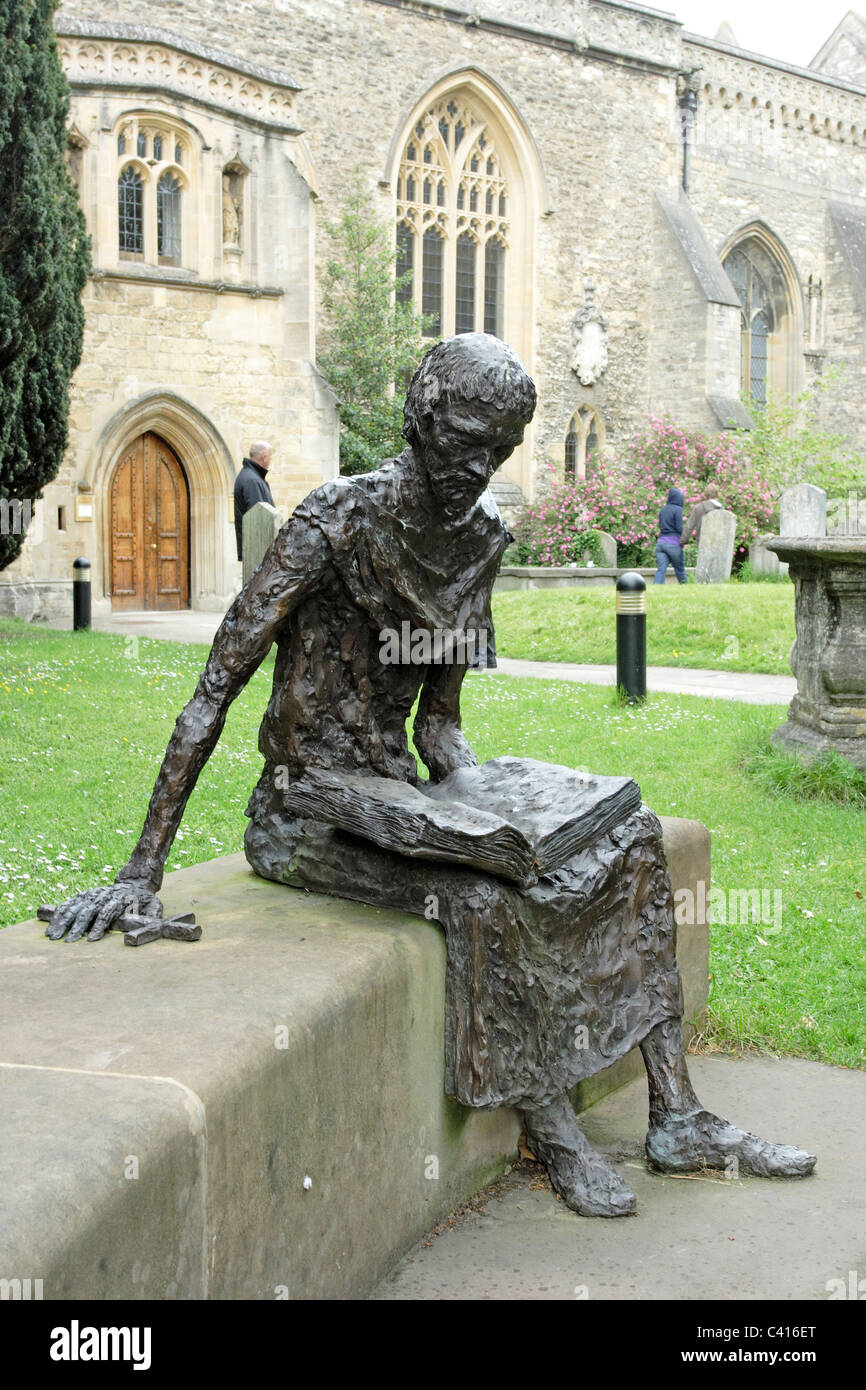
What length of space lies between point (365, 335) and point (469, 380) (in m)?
20.8

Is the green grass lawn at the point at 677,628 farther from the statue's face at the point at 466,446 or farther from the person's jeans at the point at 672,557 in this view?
the statue's face at the point at 466,446

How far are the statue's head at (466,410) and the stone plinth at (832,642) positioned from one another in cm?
508

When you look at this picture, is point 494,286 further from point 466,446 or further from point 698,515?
point 466,446

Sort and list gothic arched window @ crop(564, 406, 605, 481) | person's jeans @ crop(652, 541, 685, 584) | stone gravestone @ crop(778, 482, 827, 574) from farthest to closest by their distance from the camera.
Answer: gothic arched window @ crop(564, 406, 605, 481) < person's jeans @ crop(652, 541, 685, 584) < stone gravestone @ crop(778, 482, 827, 574)

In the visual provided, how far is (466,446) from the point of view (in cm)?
309

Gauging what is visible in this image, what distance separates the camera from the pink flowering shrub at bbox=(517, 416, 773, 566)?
24.3m

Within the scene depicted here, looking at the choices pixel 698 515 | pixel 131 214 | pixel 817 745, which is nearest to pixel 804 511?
pixel 698 515

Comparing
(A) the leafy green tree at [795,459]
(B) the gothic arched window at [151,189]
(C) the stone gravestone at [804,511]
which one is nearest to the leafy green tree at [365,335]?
(B) the gothic arched window at [151,189]

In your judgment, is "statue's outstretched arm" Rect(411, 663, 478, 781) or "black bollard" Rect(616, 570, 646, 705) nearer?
"statue's outstretched arm" Rect(411, 663, 478, 781)

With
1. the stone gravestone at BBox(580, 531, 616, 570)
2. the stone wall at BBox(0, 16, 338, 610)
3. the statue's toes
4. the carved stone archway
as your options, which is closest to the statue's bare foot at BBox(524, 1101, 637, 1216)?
the statue's toes

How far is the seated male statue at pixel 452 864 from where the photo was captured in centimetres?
300

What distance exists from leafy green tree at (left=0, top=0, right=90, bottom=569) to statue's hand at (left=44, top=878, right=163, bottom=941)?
1075cm

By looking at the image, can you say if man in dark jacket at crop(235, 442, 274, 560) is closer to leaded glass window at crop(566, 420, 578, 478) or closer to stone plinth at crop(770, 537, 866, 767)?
stone plinth at crop(770, 537, 866, 767)

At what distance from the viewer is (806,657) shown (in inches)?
331
